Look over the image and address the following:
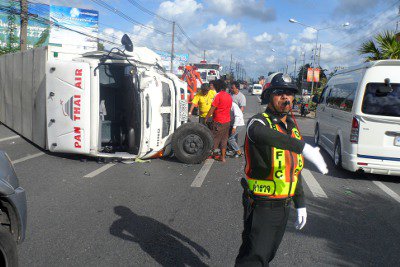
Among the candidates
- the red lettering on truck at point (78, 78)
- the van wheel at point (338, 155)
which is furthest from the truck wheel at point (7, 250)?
the van wheel at point (338, 155)

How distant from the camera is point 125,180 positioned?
22.7 ft

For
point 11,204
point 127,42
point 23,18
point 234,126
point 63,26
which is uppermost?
point 63,26

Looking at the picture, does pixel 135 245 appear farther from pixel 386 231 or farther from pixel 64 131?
pixel 64 131

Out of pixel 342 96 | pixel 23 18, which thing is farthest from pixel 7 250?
pixel 23 18

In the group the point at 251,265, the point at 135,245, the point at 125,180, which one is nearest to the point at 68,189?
the point at 125,180

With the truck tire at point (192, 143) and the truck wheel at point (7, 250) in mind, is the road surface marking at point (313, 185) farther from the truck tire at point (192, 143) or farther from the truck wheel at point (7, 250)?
the truck wheel at point (7, 250)

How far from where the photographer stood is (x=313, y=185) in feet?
23.2

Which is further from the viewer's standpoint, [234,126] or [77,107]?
[234,126]

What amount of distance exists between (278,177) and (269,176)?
2.4 inches

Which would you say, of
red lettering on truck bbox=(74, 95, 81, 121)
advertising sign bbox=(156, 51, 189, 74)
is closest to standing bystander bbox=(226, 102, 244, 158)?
red lettering on truck bbox=(74, 95, 81, 121)

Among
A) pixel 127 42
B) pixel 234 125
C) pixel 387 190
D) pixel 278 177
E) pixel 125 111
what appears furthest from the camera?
→ pixel 234 125

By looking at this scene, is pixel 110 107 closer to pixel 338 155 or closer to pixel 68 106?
pixel 68 106

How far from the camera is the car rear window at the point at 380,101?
702cm

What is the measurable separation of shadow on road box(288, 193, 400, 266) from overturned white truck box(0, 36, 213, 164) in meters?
3.35
